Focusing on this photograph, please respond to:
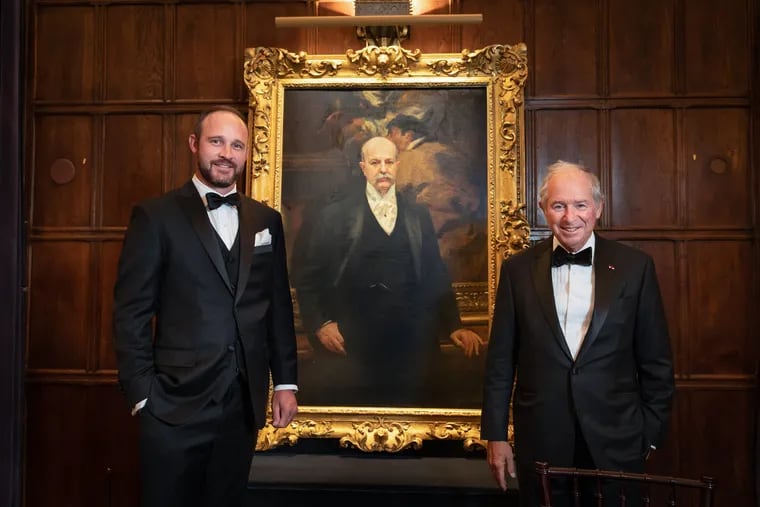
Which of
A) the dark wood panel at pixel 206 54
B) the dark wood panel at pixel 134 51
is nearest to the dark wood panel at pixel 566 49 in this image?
the dark wood panel at pixel 206 54

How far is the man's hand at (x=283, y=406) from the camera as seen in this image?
98.0 inches

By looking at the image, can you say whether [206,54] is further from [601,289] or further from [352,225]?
[601,289]

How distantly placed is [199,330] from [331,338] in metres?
1.18

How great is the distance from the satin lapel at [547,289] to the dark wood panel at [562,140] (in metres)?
1.14

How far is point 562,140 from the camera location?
3533 millimetres

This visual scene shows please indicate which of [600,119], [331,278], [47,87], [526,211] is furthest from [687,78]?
[47,87]

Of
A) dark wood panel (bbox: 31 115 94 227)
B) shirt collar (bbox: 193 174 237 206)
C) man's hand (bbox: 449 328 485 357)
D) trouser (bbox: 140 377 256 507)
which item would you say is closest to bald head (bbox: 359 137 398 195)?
man's hand (bbox: 449 328 485 357)

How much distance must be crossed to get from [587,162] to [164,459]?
2548 mm

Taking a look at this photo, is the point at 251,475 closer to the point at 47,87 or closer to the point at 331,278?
the point at 331,278

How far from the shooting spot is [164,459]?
2205mm

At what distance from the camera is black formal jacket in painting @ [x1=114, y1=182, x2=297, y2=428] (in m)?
2.22

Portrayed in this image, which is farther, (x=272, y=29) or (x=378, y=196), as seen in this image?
(x=272, y=29)

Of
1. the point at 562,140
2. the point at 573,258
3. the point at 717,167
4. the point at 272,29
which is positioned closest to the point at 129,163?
the point at 272,29

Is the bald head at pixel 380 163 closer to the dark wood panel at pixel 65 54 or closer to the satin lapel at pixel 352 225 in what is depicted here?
the satin lapel at pixel 352 225
